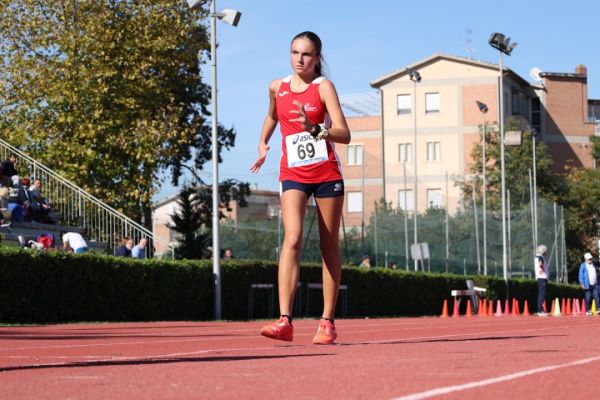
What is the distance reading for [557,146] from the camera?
4038 inches

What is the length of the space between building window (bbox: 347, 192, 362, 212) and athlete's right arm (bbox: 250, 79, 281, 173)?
3466 cm

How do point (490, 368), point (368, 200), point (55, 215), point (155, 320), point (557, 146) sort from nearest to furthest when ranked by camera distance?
1. point (490, 368)
2. point (155, 320)
3. point (55, 215)
4. point (368, 200)
5. point (557, 146)

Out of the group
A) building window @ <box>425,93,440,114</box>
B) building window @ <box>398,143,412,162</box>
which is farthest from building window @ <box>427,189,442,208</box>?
building window @ <box>425,93,440,114</box>

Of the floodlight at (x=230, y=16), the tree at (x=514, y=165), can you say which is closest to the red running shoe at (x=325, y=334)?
the floodlight at (x=230, y=16)

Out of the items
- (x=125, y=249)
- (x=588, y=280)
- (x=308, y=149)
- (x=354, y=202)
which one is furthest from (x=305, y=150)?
(x=354, y=202)

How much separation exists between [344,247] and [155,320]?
14691mm

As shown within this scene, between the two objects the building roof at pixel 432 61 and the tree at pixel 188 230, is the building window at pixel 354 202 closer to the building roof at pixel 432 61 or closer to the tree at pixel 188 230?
the tree at pixel 188 230

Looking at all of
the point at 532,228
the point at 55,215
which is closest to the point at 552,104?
the point at 532,228

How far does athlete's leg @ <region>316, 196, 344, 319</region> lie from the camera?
10781mm

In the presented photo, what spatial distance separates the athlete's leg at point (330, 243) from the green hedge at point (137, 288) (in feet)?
41.5

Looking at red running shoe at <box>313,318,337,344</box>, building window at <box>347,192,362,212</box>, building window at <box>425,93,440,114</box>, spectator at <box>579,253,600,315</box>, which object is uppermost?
building window at <box>425,93,440,114</box>

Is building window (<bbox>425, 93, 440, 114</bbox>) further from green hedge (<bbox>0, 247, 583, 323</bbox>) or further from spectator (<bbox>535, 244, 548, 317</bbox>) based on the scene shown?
spectator (<bbox>535, 244, 548, 317</bbox>)

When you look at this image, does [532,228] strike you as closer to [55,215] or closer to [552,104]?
[55,215]

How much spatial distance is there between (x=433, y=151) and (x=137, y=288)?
67.3 m
